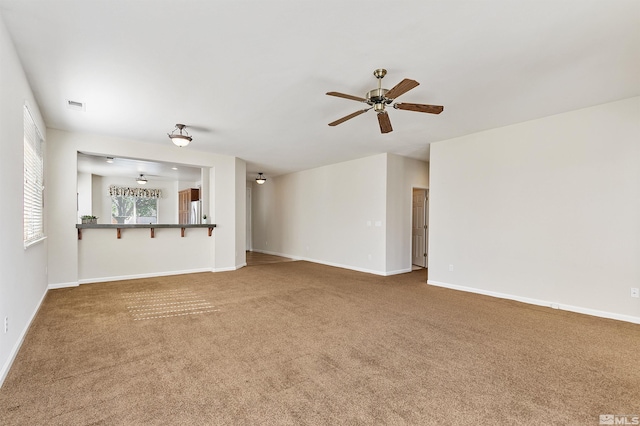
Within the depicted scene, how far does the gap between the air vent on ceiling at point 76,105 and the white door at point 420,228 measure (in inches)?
267

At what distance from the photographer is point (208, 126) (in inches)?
182

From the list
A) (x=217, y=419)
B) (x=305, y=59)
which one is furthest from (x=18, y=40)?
(x=217, y=419)

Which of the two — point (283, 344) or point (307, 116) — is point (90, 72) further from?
point (283, 344)

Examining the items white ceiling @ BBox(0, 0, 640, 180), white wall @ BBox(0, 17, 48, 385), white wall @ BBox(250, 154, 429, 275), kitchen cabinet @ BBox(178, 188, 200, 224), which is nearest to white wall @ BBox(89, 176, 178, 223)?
kitchen cabinet @ BBox(178, 188, 200, 224)

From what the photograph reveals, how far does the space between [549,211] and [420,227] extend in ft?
11.6

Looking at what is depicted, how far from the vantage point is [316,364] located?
7.86 feet

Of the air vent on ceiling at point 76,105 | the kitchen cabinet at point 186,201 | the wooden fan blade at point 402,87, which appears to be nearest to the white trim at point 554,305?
the wooden fan blade at point 402,87

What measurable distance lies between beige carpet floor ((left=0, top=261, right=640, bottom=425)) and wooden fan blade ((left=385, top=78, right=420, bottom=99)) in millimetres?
2312

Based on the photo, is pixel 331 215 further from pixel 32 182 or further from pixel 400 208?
pixel 32 182

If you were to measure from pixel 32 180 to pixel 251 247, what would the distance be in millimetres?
7495

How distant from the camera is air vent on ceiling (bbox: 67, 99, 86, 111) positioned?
3730mm

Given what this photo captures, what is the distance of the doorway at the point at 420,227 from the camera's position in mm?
7500

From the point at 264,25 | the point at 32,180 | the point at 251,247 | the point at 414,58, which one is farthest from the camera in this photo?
the point at 251,247

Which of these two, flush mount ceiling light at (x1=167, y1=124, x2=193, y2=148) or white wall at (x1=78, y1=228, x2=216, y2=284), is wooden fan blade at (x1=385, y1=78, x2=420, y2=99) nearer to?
flush mount ceiling light at (x1=167, y1=124, x2=193, y2=148)
